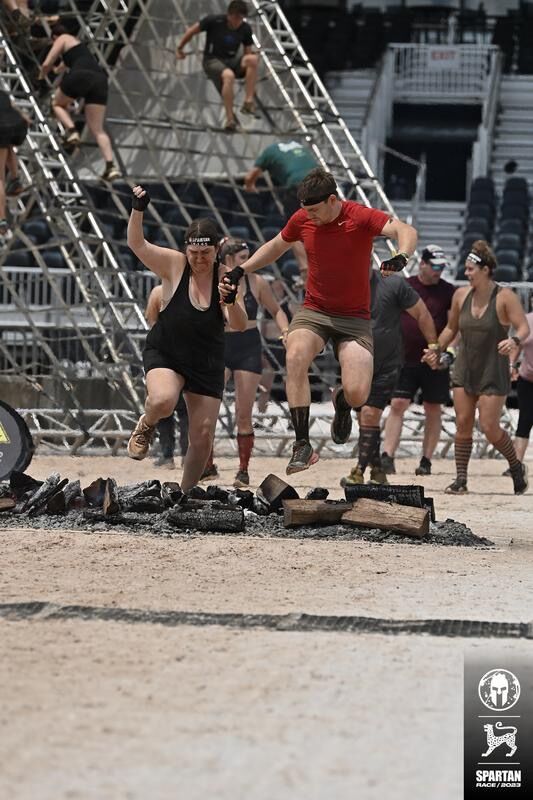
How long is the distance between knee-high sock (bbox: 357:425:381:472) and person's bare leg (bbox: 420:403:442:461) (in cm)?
176

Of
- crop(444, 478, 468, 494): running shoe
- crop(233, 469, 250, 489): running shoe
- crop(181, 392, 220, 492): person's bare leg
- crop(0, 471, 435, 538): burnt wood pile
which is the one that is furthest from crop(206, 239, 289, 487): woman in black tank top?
crop(181, 392, 220, 492): person's bare leg

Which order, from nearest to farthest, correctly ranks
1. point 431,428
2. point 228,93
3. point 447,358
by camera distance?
point 447,358 → point 431,428 → point 228,93

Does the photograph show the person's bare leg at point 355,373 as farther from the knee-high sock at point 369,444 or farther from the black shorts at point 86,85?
the black shorts at point 86,85

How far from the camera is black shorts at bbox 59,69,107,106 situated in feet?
52.3

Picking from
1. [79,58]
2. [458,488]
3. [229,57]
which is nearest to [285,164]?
[229,57]

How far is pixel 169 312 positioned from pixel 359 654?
12.6 ft

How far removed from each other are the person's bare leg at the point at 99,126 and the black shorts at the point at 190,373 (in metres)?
6.86

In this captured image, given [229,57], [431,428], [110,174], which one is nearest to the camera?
[431,428]

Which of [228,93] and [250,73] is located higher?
[250,73]

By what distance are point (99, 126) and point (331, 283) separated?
23.6 ft

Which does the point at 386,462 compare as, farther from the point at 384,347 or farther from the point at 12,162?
the point at 12,162

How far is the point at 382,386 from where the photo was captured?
39.5 feet

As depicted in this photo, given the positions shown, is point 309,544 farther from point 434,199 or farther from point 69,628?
point 434,199

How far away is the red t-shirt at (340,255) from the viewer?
9258 mm
